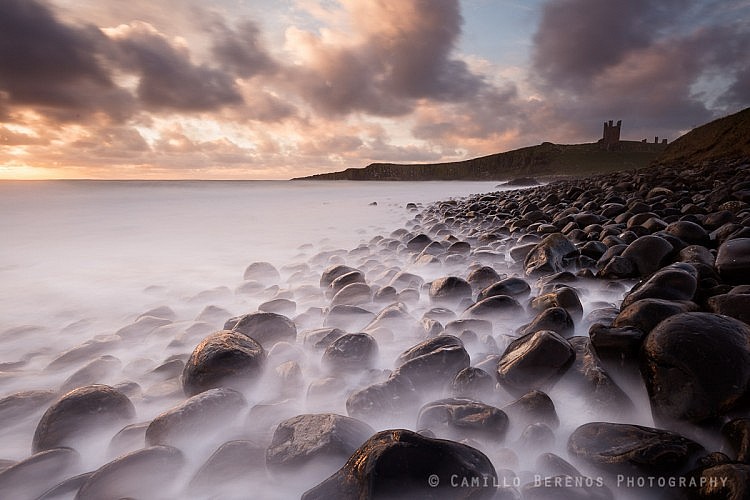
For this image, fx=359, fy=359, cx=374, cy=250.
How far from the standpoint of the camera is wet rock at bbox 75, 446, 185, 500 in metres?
1.21

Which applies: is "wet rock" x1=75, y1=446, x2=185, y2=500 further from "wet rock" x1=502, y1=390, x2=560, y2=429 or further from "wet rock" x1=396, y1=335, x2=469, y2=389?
"wet rock" x1=502, y1=390, x2=560, y2=429

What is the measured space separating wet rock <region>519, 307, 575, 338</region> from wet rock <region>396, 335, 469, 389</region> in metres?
0.51

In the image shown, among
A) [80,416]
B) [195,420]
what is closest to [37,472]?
[80,416]

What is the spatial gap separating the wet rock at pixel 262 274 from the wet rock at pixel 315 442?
2.82 m

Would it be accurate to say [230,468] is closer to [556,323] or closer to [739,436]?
[739,436]

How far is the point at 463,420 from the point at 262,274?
130 inches

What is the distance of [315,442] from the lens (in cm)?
131

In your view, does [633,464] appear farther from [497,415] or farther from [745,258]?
[745,258]

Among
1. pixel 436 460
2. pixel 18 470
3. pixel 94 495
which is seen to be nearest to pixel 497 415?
pixel 436 460

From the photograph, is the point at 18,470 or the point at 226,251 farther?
the point at 226,251

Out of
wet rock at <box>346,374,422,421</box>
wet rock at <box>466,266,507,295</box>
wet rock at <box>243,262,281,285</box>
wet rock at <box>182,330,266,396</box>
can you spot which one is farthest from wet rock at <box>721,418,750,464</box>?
wet rock at <box>243,262,281,285</box>

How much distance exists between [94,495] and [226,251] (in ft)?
16.6

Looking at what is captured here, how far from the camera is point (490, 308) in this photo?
2453 mm

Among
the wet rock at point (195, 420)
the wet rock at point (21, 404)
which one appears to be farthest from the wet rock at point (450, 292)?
the wet rock at point (21, 404)
